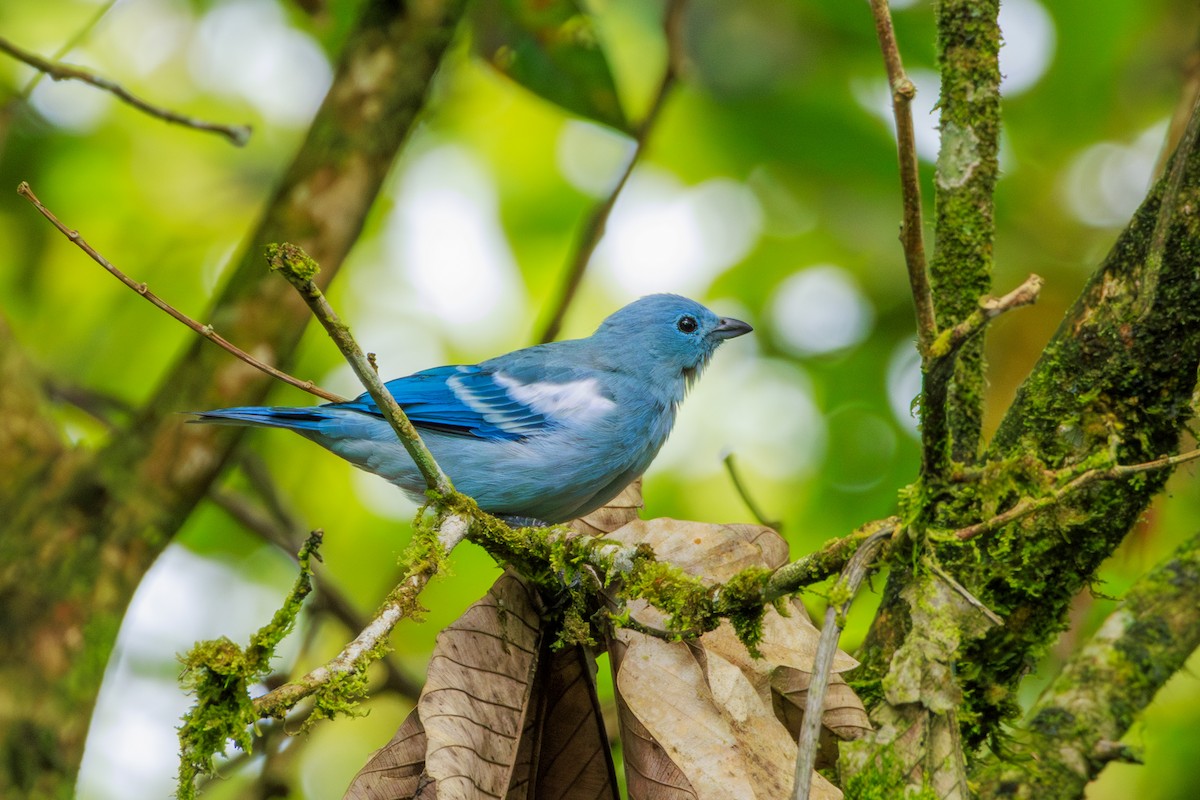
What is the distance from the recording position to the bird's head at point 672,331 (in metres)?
5.53

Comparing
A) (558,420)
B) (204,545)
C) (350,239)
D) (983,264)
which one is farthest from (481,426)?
(204,545)

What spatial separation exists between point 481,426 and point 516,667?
225cm

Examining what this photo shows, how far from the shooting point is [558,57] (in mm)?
5395

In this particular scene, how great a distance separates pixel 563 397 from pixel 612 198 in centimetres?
101

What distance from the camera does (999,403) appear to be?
19.4ft

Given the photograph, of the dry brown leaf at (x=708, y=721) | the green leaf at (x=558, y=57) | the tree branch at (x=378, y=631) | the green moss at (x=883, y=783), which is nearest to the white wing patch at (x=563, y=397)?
the green leaf at (x=558, y=57)

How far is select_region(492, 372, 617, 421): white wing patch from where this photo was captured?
4.81 metres

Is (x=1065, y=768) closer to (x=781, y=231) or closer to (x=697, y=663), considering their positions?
(x=697, y=663)

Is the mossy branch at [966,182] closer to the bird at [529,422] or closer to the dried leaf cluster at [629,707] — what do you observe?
the dried leaf cluster at [629,707]

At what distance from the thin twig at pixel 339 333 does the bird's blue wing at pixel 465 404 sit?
207 cm

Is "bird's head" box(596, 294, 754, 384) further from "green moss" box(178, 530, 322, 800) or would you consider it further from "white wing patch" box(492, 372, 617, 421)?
"green moss" box(178, 530, 322, 800)

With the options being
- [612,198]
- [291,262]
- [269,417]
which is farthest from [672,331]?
[291,262]

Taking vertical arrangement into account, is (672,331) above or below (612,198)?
below

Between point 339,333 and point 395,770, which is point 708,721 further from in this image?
point 339,333
